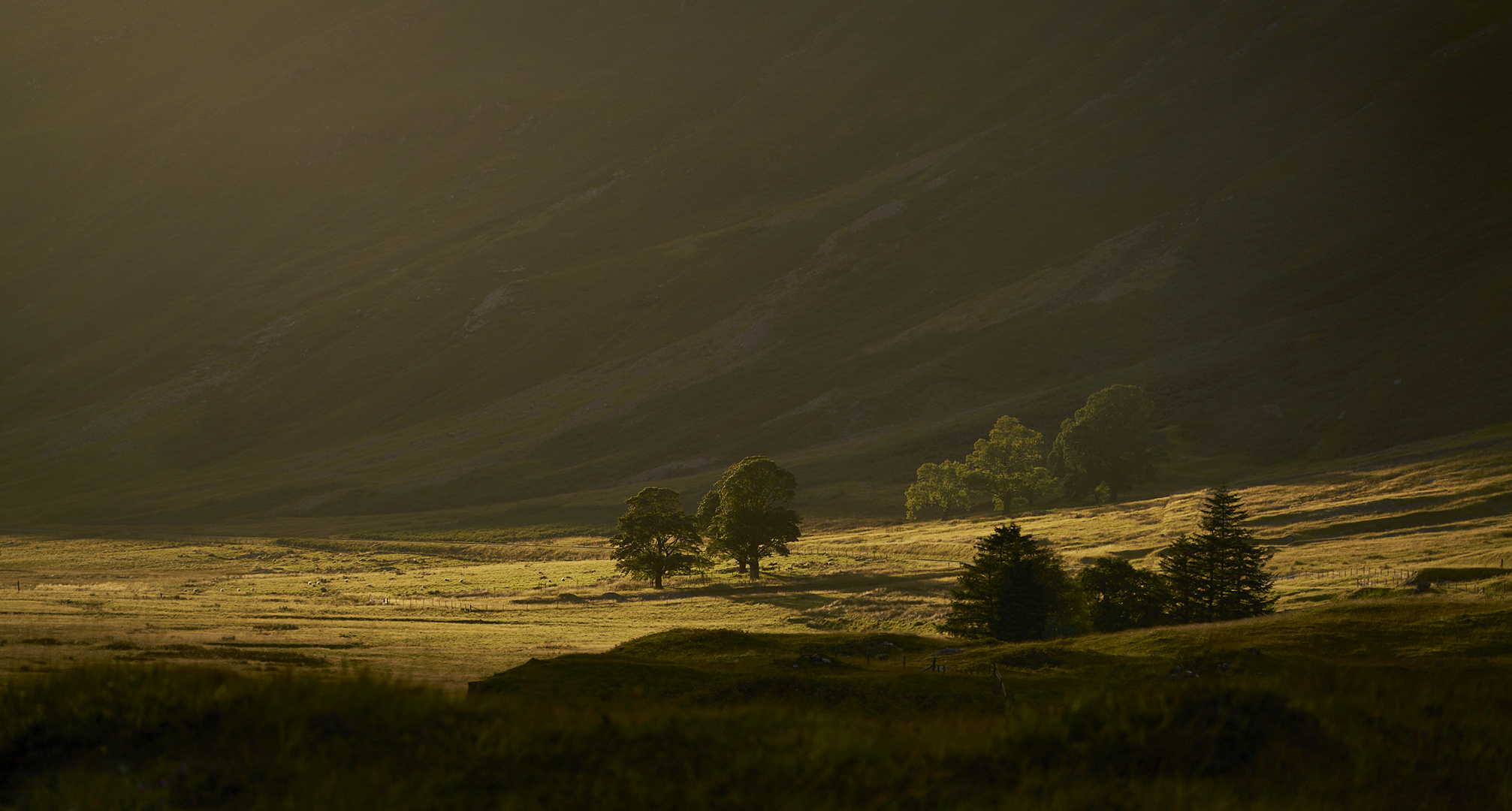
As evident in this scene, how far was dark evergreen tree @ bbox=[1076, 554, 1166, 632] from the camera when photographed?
3747 centimetres

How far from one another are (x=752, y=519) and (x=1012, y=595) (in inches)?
1527

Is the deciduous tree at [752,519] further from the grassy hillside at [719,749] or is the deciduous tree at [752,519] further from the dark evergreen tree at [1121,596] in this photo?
the grassy hillside at [719,749]

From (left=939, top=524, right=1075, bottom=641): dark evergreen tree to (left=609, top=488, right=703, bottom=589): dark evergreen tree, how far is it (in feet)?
118

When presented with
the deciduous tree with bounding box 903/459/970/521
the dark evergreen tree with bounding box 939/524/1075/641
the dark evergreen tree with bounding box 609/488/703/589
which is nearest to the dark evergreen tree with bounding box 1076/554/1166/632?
the dark evergreen tree with bounding box 939/524/1075/641

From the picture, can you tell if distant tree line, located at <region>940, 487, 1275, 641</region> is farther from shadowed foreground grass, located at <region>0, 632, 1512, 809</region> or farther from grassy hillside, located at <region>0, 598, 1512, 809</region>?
shadowed foreground grass, located at <region>0, 632, 1512, 809</region>

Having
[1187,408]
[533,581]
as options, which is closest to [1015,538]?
[533,581]

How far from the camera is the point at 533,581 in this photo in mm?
71750

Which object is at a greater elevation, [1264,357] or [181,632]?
[1264,357]

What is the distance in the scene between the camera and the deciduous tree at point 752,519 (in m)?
69.5

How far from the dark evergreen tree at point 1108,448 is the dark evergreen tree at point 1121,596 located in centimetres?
8555

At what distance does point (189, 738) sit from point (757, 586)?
2341 inches

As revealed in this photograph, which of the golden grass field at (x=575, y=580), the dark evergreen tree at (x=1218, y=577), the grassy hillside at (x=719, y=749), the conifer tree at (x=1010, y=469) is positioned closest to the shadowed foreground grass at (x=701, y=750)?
the grassy hillside at (x=719, y=749)

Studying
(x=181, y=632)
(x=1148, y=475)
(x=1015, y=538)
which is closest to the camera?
(x=181, y=632)

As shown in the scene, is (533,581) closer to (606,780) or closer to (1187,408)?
(606,780)
